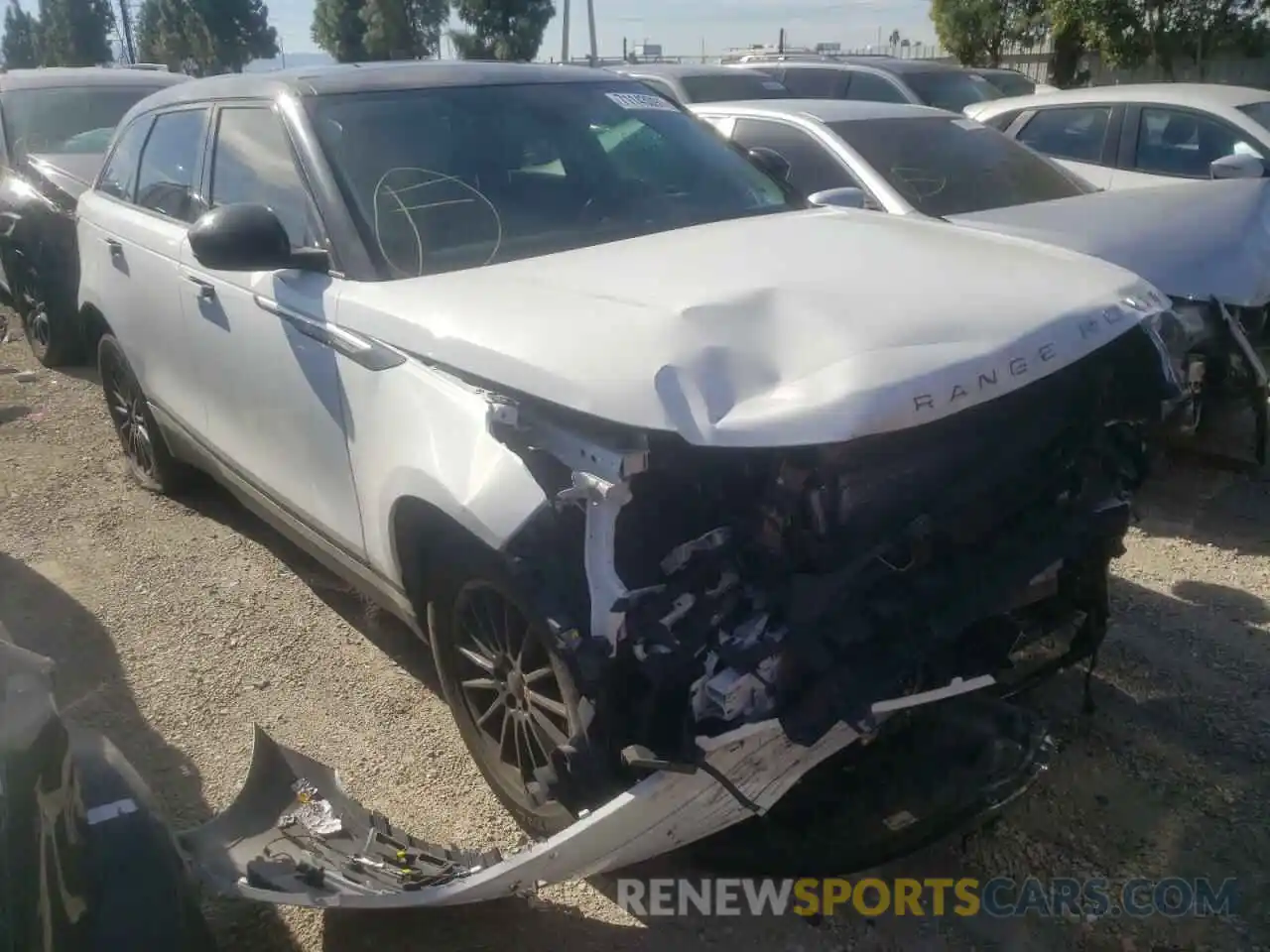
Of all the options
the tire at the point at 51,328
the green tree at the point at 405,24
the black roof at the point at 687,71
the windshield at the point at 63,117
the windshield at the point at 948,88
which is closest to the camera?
the tire at the point at 51,328

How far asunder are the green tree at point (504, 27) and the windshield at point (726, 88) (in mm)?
26533

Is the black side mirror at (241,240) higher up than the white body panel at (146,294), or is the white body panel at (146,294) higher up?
the black side mirror at (241,240)

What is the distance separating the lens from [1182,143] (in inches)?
296

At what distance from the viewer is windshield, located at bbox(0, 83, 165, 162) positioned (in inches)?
319

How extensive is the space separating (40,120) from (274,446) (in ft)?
20.5

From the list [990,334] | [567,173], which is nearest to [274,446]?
[567,173]

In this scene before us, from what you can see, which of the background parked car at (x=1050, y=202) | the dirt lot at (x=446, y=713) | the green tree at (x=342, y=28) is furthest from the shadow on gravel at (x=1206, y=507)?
the green tree at (x=342, y=28)

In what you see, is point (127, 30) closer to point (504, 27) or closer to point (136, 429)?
point (504, 27)

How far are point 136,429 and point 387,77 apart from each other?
2621 millimetres

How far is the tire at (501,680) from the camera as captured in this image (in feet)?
8.41

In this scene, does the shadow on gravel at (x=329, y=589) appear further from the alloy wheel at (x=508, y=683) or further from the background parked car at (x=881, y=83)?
the background parked car at (x=881, y=83)

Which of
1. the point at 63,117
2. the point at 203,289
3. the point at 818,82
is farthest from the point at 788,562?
the point at 818,82

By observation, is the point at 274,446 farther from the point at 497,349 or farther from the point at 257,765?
the point at 497,349

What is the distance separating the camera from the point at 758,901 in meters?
2.79
